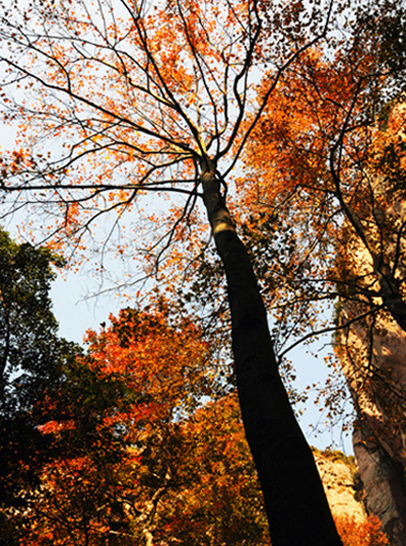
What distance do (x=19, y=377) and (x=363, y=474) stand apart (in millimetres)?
25225

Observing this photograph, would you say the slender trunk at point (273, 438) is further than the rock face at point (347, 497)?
No

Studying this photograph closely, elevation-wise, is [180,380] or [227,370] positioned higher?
[180,380]

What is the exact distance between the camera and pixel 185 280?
8.50m

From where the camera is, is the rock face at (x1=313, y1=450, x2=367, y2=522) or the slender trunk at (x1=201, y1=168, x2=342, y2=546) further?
the rock face at (x1=313, y1=450, x2=367, y2=522)

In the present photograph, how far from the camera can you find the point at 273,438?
7.97 ft

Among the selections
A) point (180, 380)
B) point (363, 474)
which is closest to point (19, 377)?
point (180, 380)

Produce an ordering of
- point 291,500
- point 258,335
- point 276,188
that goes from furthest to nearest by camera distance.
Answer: point 276,188, point 258,335, point 291,500

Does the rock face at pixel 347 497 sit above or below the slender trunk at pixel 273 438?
below

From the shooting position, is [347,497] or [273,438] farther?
[347,497]

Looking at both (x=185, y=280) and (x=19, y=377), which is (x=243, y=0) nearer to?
(x=185, y=280)

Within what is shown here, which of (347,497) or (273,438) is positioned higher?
(273,438)

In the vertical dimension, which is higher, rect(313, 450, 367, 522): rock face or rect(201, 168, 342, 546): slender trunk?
rect(201, 168, 342, 546): slender trunk

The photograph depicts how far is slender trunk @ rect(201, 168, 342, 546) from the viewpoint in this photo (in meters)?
1.95

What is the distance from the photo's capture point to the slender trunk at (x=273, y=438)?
1.95 meters
